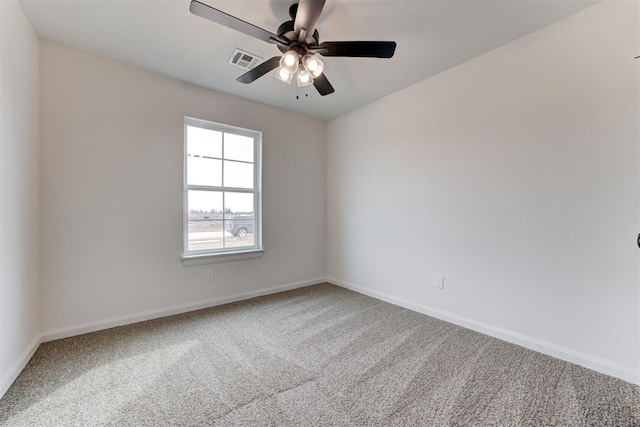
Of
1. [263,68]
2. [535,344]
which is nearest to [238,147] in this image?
[263,68]

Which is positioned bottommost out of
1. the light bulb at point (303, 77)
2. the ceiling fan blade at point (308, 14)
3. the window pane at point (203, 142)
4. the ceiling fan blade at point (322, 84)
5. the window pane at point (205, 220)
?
the window pane at point (205, 220)

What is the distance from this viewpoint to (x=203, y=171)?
3184 mm

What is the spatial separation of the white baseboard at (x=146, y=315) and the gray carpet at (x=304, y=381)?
3.6 inches

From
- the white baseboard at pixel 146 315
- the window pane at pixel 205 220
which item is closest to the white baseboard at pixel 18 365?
the white baseboard at pixel 146 315

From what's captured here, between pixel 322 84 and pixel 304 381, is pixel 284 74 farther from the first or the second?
pixel 304 381

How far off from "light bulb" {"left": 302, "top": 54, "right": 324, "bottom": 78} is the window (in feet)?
5.65

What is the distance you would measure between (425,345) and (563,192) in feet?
5.24

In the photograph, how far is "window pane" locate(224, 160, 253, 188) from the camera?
337 cm

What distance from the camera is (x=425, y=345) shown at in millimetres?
2279

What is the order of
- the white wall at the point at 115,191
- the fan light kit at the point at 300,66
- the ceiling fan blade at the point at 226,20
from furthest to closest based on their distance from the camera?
the white wall at the point at 115,191 → the fan light kit at the point at 300,66 → the ceiling fan blade at the point at 226,20

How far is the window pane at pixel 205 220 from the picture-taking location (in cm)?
309

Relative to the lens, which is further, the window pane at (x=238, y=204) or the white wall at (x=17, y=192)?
the window pane at (x=238, y=204)

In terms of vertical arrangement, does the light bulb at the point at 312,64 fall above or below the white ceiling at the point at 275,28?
below

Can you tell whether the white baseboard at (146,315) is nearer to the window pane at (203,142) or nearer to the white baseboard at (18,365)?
the white baseboard at (18,365)
